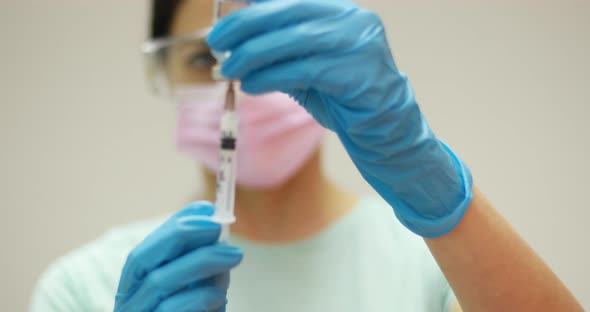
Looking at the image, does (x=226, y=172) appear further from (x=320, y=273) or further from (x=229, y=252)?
(x=320, y=273)

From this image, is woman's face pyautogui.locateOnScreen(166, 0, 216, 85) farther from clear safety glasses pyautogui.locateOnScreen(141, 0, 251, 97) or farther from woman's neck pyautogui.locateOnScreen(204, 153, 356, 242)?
woman's neck pyautogui.locateOnScreen(204, 153, 356, 242)

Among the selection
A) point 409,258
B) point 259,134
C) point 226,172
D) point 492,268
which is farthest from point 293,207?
point 492,268

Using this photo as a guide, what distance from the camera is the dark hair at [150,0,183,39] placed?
1.34 meters

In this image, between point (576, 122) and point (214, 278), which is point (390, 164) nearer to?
point (214, 278)

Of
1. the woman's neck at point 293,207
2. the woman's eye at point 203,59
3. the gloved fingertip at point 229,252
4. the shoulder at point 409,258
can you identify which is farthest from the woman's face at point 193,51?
the gloved fingertip at point 229,252

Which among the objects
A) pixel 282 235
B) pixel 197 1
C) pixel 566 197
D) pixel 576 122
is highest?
pixel 197 1

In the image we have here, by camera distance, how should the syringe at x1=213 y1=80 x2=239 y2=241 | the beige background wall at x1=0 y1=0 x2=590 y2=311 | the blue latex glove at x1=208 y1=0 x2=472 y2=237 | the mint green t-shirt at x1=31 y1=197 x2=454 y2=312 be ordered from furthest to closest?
the beige background wall at x1=0 y1=0 x2=590 y2=311
the mint green t-shirt at x1=31 y1=197 x2=454 y2=312
the syringe at x1=213 y1=80 x2=239 y2=241
the blue latex glove at x1=208 y1=0 x2=472 y2=237

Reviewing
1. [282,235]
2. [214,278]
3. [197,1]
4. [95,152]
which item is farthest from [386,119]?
[95,152]

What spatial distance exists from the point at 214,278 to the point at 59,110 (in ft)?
4.80

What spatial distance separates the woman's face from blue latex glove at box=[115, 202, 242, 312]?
0.59 metres

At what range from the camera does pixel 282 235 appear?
1181mm

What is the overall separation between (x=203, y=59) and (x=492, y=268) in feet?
2.77

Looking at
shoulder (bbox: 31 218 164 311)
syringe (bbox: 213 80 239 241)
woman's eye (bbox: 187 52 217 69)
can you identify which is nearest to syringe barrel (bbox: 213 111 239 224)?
syringe (bbox: 213 80 239 241)

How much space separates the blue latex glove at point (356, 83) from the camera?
60 centimetres
